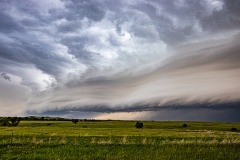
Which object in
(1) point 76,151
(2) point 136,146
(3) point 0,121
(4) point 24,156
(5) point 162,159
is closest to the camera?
(5) point 162,159

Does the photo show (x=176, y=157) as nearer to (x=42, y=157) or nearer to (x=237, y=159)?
(x=237, y=159)

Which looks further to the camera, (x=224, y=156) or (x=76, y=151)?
(x=76, y=151)

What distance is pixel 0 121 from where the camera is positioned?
14512 centimetres

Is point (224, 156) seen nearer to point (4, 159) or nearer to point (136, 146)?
point (136, 146)

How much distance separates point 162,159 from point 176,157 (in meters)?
2.21

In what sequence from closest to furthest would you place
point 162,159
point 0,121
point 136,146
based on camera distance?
point 162,159 < point 136,146 < point 0,121

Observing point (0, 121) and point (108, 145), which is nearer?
point (108, 145)

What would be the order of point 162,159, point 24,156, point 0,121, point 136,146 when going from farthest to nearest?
point 0,121 → point 136,146 → point 24,156 → point 162,159

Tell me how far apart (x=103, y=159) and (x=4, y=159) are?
1008 centimetres

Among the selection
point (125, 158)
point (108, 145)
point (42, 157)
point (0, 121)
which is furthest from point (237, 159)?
point (0, 121)

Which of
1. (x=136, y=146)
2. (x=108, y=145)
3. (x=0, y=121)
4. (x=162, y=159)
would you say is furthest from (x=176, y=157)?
(x=0, y=121)

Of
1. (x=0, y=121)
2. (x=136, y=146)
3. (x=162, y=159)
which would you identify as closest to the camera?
(x=162, y=159)

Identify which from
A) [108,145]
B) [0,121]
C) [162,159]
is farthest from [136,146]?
[0,121]

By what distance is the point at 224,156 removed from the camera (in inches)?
1085
